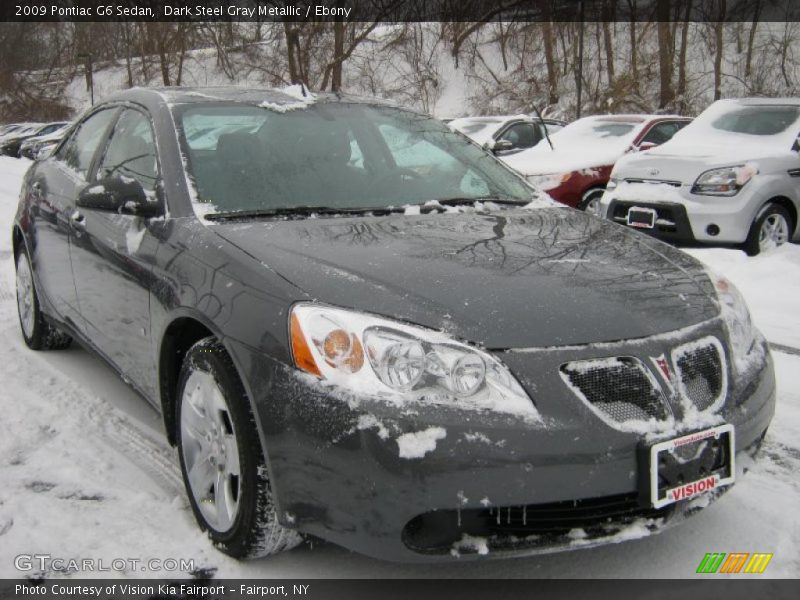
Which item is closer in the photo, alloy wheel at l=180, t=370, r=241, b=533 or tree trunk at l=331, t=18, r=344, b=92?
alloy wheel at l=180, t=370, r=241, b=533

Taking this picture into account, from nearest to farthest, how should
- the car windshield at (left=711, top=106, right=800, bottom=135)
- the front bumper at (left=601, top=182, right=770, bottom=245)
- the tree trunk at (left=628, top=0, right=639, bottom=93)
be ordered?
the front bumper at (left=601, top=182, right=770, bottom=245) → the car windshield at (left=711, top=106, right=800, bottom=135) → the tree trunk at (left=628, top=0, right=639, bottom=93)

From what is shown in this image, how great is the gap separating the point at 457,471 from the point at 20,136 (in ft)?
107

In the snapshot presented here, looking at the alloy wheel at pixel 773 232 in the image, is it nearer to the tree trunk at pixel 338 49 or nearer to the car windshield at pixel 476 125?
the car windshield at pixel 476 125

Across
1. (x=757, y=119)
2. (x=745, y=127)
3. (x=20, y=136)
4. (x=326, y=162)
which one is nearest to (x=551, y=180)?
(x=745, y=127)

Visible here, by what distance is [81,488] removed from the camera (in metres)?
3.04

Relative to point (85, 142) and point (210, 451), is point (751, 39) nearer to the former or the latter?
point (85, 142)

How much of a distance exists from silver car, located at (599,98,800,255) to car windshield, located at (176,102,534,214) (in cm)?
407

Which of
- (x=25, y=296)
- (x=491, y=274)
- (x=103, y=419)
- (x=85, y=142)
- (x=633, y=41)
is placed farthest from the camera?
(x=633, y=41)

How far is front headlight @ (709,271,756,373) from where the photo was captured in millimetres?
2527

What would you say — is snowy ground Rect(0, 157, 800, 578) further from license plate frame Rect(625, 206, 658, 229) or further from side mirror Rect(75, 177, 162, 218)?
license plate frame Rect(625, 206, 658, 229)

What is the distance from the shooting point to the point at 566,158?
9891mm

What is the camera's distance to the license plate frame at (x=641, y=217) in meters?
7.64

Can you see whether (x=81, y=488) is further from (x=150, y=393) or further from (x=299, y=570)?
(x=299, y=570)

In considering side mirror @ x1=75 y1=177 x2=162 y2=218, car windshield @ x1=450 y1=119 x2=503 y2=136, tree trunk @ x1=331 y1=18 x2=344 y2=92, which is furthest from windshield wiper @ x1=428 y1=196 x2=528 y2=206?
tree trunk @ x1=331 y1=18 x2=344 y2=92
